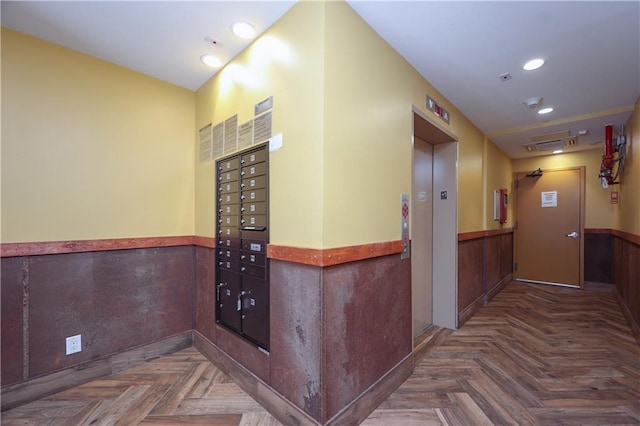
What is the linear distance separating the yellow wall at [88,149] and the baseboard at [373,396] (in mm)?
1963

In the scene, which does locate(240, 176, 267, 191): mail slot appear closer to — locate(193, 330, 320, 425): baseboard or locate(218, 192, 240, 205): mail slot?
locate(218, 192, 240, 205): mail slot

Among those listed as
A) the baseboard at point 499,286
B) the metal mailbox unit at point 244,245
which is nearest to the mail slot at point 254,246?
the metal mailbox unit at point 244,245

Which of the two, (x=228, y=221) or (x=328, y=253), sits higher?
(x=228, y=221)

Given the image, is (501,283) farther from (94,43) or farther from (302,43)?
(94,43)

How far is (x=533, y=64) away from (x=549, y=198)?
371cm

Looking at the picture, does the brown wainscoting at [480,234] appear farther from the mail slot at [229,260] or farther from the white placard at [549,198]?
the mail slot at [229,260]

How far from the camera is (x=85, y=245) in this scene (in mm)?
2084

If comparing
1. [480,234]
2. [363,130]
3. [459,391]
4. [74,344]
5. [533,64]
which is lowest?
[459,391]

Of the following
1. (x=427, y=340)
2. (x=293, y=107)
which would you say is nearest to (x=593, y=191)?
(x=427, y=340)

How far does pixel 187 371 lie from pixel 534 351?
2970 millimetres

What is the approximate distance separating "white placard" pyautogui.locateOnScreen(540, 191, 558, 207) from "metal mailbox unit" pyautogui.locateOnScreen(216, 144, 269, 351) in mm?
5283

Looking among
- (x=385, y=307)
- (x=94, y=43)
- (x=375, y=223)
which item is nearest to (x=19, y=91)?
(x=94, y=43)

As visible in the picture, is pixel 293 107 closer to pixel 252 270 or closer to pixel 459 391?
pixel 252 270

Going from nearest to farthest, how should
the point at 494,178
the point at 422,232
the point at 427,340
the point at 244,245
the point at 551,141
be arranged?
1. the point at 244,245
2. the point at 427,340
3. the point at 422,232
4. the point at 551,141
5. the point at 494,178
